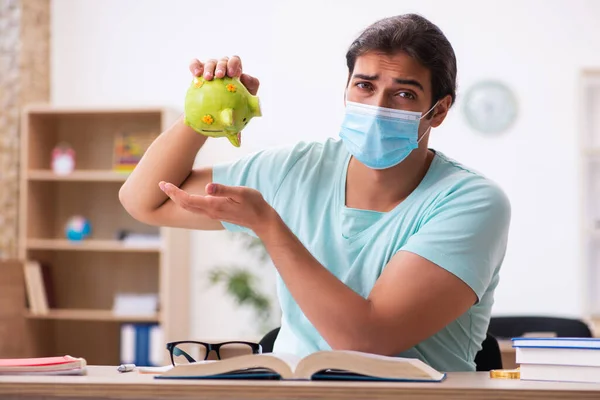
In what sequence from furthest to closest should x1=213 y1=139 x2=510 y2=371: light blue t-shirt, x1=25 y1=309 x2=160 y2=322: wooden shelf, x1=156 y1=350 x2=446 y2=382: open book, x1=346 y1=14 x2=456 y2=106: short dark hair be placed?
x1=25 y1=309 x2=160 y2=322: wooden shelf < x1=346 y1=14 x2=456 y2=106: short dark hair < x1=213 y1=139 x2=510 y2=371: light blue t-shirt < x1=156 y1=350 x2=446 y2=382: open book

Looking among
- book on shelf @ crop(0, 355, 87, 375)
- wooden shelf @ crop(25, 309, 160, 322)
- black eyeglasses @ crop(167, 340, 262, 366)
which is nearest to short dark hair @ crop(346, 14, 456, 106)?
black eyeglasses @ crop(167, 340, 262, 366)

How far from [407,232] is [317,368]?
1.79 ft

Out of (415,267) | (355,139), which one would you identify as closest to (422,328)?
(415,267)

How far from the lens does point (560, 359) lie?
137 cm

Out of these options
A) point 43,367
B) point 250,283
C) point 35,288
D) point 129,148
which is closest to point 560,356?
point 43,367

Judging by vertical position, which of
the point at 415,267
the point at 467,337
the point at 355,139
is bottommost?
the point at 467,337

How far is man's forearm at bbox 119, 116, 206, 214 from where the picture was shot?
6.34 feet

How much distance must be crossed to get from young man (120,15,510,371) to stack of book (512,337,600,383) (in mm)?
241

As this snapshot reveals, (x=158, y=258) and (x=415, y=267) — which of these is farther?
(x=158, y=258)

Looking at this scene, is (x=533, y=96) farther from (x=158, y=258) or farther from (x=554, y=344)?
(x=554, y=344)

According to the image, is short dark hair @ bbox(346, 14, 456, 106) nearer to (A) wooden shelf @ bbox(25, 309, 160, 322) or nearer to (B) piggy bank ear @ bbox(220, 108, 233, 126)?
(B) piggy bank ear @ bbox(220, 108, 233, 126)

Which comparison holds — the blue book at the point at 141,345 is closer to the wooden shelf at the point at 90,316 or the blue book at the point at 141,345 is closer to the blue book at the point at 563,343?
the wooden shelf at the point at 90,316

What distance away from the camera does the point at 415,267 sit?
161 centimetres

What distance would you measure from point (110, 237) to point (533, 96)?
2.76 meters
